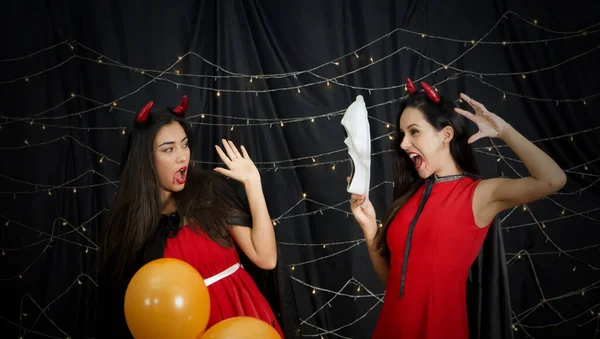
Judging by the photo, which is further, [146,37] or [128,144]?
[146,37]

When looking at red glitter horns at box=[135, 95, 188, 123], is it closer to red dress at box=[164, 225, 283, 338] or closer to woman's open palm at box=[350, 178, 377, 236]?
red dress at box=[164, 225, 283, 338]

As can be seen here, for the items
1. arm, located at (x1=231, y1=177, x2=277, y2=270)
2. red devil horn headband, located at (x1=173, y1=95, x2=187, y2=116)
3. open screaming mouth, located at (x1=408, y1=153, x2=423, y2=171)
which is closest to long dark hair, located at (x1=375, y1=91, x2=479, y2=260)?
open screaming mouth, located at (x1=408, y1=153, x2=423, y2=171)

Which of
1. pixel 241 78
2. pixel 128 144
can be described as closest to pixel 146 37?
pixel 241 78

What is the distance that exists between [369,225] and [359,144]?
1.37 feet

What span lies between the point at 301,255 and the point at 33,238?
169cm

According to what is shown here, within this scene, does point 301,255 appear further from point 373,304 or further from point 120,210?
point 120,210

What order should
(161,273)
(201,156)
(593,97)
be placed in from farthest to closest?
(201,156) → (593,97) → (161,273)

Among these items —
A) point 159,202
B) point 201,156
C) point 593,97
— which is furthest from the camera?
point 201,156

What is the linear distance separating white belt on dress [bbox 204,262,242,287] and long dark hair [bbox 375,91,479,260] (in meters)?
0.60

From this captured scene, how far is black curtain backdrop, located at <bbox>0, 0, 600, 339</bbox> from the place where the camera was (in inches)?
129

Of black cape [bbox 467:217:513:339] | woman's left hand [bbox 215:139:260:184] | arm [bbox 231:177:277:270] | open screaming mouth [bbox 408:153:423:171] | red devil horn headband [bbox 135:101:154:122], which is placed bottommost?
black cape [bbox 467:217:513:339]

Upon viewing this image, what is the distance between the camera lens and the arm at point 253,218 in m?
2.13

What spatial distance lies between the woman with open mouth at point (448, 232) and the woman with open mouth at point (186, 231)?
51cm

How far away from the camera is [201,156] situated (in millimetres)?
3422
